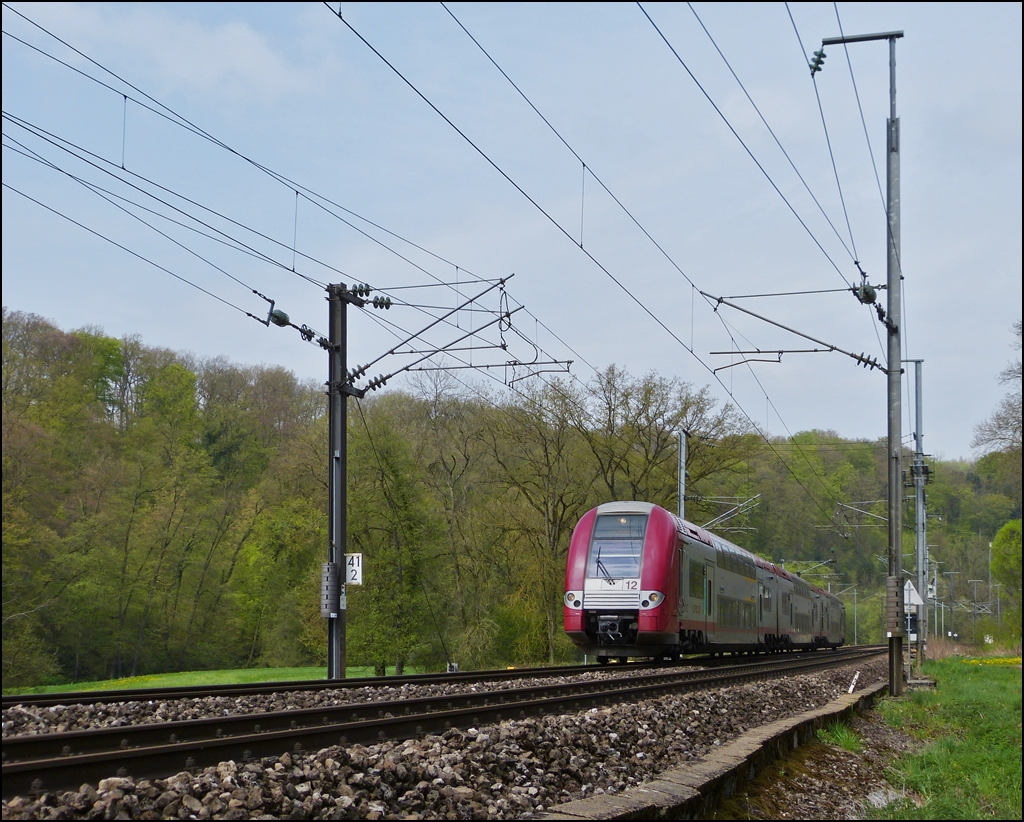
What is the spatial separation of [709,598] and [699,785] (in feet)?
60.0

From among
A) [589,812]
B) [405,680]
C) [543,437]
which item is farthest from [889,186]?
[543,437]

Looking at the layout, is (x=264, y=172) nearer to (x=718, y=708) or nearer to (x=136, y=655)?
(x=718, y=708)

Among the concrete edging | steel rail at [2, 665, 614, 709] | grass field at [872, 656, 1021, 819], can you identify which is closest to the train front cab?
steel rail at [2, 665, 614, 709]

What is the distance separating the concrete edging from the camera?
18.8ft

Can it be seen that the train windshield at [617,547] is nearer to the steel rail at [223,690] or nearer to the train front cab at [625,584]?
the train front cab at [625,584]

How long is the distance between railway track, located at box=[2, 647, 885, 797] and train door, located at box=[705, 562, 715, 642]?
11.0 m

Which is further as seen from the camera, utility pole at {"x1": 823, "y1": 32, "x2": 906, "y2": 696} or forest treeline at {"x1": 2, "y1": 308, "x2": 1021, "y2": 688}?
forest treeline at {"x1": 2, "y1": 308, "x2": 1021, "y2": 688}

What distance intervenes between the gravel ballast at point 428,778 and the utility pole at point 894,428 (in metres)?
9.50

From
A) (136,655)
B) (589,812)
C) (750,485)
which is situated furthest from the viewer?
(136,655)

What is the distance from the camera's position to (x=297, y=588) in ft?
129

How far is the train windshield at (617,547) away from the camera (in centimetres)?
2125

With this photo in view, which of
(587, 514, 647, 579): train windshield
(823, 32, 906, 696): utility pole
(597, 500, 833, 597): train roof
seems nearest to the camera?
(823, 32, 906, 696): utility pole

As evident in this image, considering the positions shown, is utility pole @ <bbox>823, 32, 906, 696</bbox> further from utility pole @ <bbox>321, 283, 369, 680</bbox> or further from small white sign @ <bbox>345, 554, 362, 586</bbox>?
utility pole @ <bbox>321, 283, 369, 680</bbox>

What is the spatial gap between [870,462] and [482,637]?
21.5m
